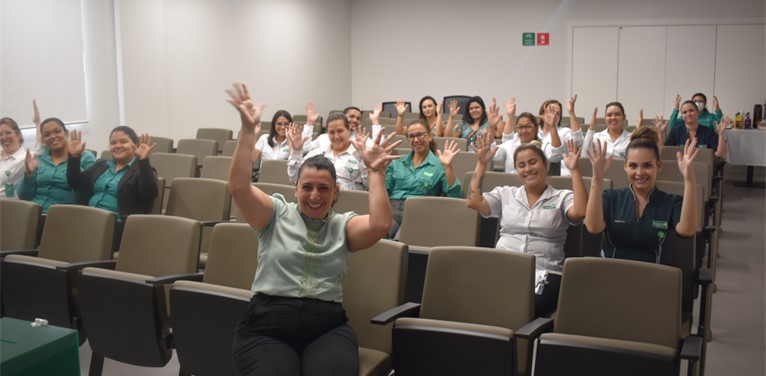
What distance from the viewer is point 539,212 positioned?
3.81m

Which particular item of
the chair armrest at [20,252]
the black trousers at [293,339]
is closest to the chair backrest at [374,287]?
the black trousers at [293,339]

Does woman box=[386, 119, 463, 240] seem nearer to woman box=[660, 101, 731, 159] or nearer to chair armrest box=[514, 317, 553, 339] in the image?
chair armrest box=[514, 317, 553, 339]

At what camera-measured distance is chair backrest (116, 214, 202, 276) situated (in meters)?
3.66

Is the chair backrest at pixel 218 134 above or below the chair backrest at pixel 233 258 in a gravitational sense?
above

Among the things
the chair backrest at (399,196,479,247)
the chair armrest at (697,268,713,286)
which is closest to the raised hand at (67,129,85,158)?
the chair backrest at (399,196,479,247)

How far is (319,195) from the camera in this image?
2.90 meters

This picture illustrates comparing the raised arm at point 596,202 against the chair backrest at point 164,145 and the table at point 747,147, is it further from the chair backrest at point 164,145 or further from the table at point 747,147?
the table at point 747,147

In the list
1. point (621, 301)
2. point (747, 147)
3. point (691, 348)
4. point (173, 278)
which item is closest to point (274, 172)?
point (173, 278)

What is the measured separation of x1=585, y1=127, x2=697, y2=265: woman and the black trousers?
1.47m

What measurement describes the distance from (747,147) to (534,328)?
27.8 ft

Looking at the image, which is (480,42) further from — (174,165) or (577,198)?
(577,198)

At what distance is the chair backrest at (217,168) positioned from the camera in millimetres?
6129

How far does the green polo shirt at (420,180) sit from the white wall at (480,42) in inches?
328

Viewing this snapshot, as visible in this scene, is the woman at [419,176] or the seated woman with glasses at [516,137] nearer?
the woman at [419,176]
